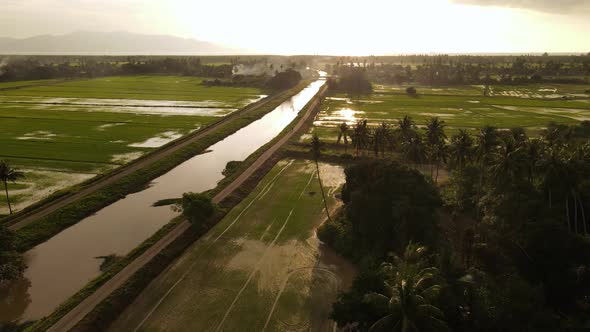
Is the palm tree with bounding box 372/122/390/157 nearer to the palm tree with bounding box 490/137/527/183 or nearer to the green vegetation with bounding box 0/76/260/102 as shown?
the palm tree with bounding box 490/137/527/183

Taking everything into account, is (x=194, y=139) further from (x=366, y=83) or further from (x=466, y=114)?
(x=366, y=83)

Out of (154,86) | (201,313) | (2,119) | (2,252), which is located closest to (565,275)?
(201,313)

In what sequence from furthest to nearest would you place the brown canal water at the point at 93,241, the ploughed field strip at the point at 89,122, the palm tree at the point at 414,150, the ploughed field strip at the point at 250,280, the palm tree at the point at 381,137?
the palm tree at the point at 381,137 → the ploughed field strip at the point at 89,122 → the palm tree at the point at 414,150 → the brown canal water at the point at 93,241 → the ploughed field strip at the point at 250,280

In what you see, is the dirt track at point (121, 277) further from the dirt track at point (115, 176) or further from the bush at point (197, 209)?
the dirt track at point (115, 176)

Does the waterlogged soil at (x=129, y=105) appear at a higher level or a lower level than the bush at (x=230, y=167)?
higher

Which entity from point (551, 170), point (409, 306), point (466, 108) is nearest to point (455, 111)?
point (466, 108)

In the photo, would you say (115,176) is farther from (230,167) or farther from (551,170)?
(551,170)

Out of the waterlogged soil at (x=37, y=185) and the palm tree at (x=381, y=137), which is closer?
the waterlogged soil at (x=37, y=185)

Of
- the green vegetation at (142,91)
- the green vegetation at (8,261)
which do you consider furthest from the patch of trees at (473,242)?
the green vegetation at (142,91)
